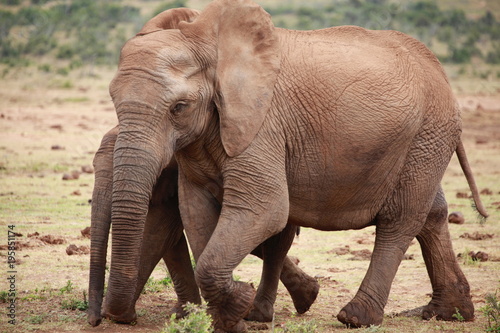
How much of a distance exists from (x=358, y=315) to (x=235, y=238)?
1220mm

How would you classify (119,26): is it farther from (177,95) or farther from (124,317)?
(177,95)

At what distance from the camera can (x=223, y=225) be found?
5.33m

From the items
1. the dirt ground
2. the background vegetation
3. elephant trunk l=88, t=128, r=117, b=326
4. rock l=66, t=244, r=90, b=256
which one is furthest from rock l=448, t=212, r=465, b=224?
the background vegetation

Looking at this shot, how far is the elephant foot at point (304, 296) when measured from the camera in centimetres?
657

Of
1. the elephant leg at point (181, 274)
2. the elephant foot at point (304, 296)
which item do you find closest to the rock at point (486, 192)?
the elephant foot at point (304, 296)

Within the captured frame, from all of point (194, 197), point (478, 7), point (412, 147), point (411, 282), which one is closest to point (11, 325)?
point (194, 197)

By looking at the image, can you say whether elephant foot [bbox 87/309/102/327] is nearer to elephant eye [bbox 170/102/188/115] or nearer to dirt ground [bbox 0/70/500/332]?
dirt ground [bbox 0/70/500/332]

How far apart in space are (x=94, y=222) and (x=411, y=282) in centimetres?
321

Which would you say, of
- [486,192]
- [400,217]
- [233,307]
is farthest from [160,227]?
[486,192]

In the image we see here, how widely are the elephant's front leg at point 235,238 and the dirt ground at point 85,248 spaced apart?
0.39 meters

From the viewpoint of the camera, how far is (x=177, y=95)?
16.8ft

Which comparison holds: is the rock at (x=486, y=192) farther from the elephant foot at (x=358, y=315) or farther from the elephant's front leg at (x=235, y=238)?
the elephant's front leg at (x=235, y=238)

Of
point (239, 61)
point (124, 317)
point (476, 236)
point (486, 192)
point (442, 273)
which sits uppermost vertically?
point (239, 61)

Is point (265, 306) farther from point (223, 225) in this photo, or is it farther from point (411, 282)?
point (411, 282)
